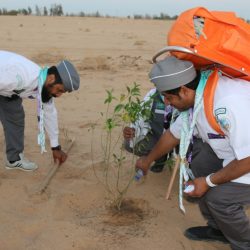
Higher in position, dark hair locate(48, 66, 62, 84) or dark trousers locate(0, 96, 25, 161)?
dark hair locate(48, 66, 62, 84)

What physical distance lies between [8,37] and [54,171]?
958 cm

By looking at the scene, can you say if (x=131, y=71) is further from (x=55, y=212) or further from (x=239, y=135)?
(x=239, y=135)

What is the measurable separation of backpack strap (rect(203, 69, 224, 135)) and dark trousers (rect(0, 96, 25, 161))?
1.85 m

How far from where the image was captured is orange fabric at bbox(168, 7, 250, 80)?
2.23 metres

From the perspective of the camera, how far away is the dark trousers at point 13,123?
3.69 metres

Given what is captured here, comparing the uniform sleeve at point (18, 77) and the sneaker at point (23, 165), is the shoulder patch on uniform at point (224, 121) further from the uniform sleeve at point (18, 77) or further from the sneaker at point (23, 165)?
the sneaker at point (23, 165)

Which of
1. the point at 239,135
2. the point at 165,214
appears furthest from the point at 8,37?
the point at 239,135

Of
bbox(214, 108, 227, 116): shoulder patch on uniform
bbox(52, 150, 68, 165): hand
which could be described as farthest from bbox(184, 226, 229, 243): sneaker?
bbox(52, 150, 68, 165): hand

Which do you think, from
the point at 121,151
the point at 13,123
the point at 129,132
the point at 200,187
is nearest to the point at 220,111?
the point at 200,187

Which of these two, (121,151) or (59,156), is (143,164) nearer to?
(121,151)

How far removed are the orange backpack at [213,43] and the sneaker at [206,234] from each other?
86 centimetres

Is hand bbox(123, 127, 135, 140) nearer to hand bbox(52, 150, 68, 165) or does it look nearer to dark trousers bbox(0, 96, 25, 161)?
hand bbox(52, 150, 68, 165)

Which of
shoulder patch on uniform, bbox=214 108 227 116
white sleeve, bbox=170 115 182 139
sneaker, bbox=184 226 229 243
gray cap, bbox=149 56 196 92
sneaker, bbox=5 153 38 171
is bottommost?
sneaker, bbox=5 153 38 171

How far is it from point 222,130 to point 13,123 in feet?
6.76
